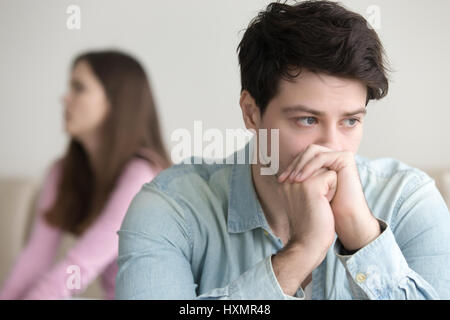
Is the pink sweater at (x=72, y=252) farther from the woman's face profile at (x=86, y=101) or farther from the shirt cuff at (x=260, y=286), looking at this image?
the shirt cuff at (x=260, y=286)

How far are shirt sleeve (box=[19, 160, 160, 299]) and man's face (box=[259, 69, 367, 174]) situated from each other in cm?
65

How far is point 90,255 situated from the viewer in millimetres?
1317

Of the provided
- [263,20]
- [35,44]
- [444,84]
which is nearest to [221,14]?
[263,20]

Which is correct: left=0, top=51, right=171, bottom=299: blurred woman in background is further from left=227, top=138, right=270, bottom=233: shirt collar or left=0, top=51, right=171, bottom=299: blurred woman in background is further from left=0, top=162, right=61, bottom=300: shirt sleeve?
left=227, top=138, right=270, bottom=233: shirt collar

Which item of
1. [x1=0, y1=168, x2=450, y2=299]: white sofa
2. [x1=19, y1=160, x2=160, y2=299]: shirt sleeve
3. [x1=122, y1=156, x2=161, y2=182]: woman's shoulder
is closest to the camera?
[x1=19, y1=160, x2=160, y2=299]: shirt sleeve

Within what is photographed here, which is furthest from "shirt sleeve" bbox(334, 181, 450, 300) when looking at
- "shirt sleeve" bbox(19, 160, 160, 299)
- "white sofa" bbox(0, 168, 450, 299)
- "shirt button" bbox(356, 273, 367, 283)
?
"white sofa" bbox(0, 168, 450, 299)

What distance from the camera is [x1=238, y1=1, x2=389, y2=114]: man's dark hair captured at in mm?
834

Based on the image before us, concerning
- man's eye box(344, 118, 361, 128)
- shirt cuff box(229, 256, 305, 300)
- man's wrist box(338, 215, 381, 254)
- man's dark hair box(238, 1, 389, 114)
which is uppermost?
man's dark hair box(238, 1, 389, 114)

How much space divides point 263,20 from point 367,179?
37cm

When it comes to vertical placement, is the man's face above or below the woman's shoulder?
above

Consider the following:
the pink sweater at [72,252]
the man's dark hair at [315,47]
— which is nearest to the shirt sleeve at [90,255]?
the pink sweater at [72,252]

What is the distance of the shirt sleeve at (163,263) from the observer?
2.45 ft
